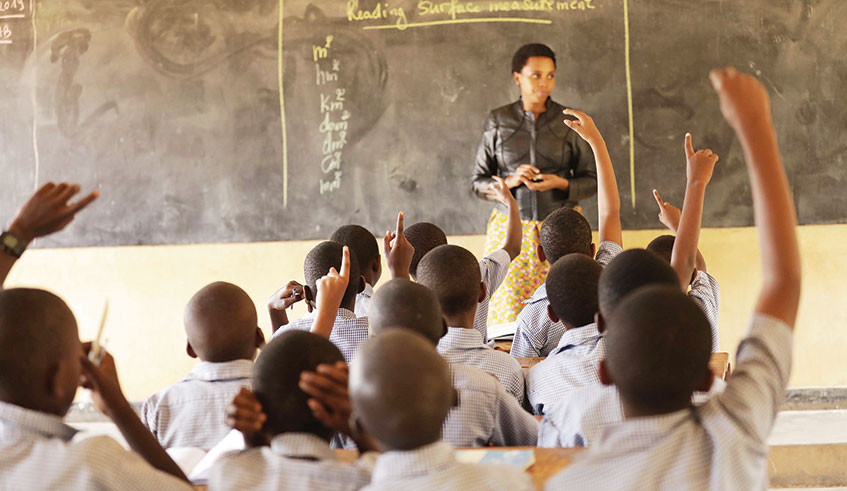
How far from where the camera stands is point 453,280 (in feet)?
7.48

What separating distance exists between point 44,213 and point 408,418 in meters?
0.84

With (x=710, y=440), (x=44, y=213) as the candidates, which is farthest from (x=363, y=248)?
(x=710, y=440)

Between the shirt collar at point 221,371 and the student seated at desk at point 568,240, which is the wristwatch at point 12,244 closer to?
the shirt collar at point 221,371

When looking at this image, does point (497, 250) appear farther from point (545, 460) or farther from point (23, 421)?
point (23, 421)

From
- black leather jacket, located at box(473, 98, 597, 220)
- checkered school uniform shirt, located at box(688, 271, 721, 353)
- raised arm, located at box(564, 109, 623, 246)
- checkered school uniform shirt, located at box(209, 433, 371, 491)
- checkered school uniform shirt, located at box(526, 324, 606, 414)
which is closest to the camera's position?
checkered school uniform shirt, located at box(209, 433, 371, 491)

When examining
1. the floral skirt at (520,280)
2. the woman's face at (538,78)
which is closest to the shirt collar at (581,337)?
the floral skirt at (520,280)

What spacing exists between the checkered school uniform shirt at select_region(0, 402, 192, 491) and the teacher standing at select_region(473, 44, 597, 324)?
2.86 m

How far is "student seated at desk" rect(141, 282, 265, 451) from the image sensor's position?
6.25 ft

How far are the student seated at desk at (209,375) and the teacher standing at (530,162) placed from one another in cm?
209

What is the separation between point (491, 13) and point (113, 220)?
2.41 metres

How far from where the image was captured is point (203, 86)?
4832 mm

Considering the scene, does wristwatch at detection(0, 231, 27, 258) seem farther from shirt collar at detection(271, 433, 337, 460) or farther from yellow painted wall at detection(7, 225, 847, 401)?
yellow painted wall at detection(7, 225, 847, 401)

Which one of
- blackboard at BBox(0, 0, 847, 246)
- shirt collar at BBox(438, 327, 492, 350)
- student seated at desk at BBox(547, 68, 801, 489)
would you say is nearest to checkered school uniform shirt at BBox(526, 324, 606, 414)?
shirt collar at BBox(438, 327, 492, 350)

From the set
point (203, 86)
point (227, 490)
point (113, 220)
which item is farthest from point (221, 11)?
point (227, 490)
